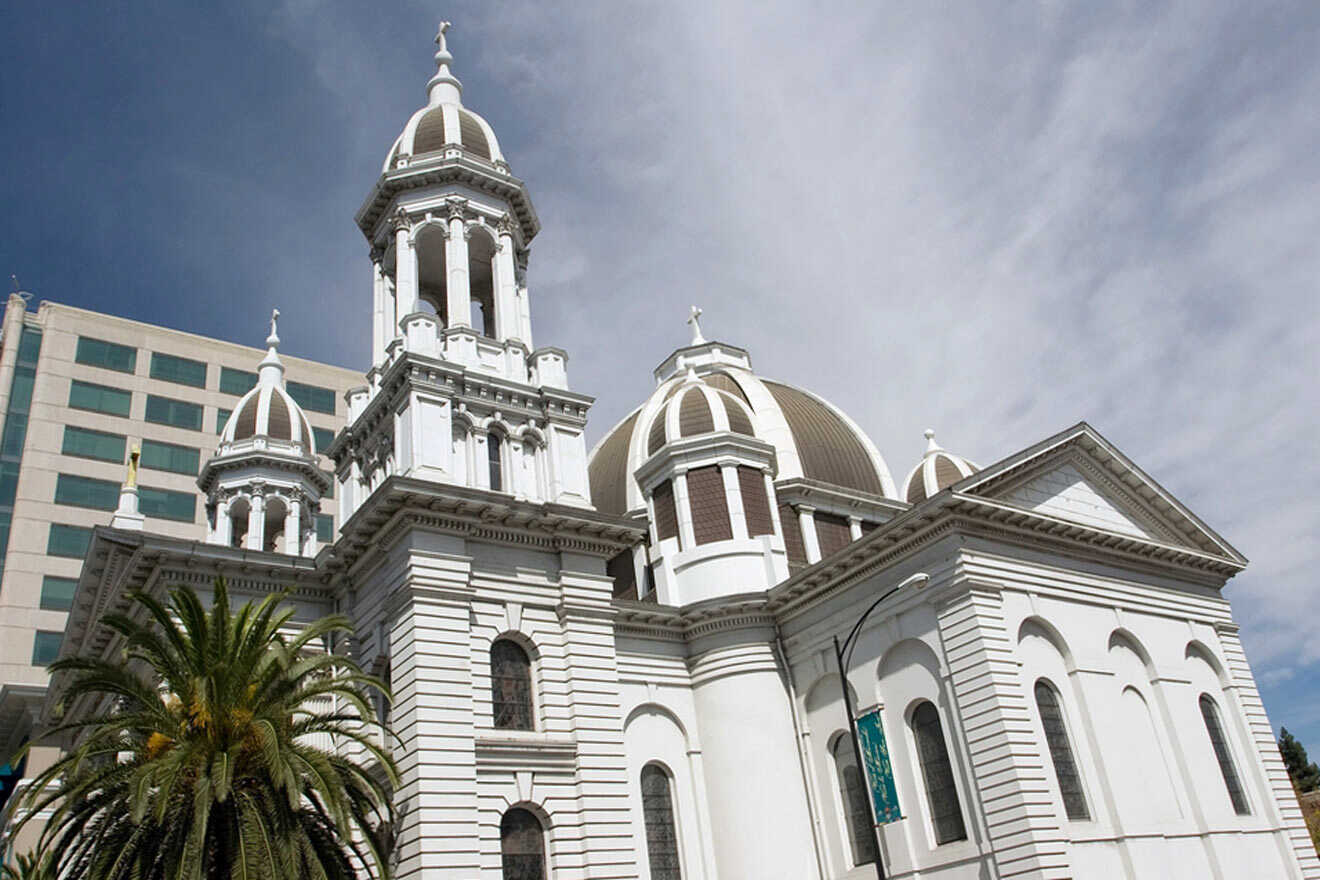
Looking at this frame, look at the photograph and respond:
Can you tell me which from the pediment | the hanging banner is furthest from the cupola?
the pediment

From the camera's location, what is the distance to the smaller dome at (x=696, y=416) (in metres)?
36.0

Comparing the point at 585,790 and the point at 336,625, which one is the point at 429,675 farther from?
the point at 585,790

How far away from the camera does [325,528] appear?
2586 inches

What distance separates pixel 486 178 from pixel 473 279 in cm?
365

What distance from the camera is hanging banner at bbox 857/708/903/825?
2212 cm

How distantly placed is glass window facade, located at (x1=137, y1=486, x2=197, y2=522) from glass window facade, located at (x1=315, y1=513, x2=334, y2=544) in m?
6.88

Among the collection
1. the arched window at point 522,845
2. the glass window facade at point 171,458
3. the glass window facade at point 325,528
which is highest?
the glass window facade at point 171,458

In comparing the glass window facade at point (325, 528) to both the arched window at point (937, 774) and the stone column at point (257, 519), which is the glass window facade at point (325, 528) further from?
the arched window at point (937, 774)

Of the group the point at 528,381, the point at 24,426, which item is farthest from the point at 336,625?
the point at 24,426

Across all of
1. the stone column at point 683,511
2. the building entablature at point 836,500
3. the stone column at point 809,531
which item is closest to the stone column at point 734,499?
the stone column at point 683,511

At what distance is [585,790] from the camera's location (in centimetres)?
2597

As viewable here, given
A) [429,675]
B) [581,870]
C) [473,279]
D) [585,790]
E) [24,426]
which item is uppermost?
[24,426]

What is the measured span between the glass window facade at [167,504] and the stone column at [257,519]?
84.3ft

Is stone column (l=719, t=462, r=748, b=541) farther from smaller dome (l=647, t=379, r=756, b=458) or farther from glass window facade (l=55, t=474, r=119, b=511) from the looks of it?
glass window facade (l=55, t=474, r=119, b=511)
